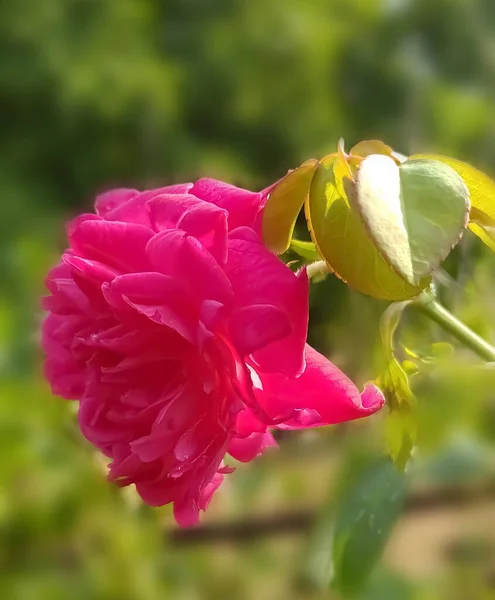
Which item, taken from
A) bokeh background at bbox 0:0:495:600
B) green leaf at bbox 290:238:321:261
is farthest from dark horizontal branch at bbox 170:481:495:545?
green leaf at bbox 290:238:321:261

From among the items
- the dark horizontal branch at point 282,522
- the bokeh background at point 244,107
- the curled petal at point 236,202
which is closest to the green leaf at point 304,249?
the curled petal at point 236,202

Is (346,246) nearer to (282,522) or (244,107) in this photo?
(282,522)

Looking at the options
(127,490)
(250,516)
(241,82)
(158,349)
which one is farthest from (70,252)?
(241,82)

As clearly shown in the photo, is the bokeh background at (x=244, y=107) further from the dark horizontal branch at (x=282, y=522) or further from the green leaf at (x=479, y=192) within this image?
the green leaf at (x=479, y=192)

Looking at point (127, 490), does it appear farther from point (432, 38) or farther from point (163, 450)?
point (432, 38)

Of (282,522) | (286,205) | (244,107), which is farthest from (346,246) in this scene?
(244,107)

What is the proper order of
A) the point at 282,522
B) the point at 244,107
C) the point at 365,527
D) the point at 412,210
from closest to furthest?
the point at 412,210 → the point at 365,527 → the point at 282,522 → the point at 244,107
